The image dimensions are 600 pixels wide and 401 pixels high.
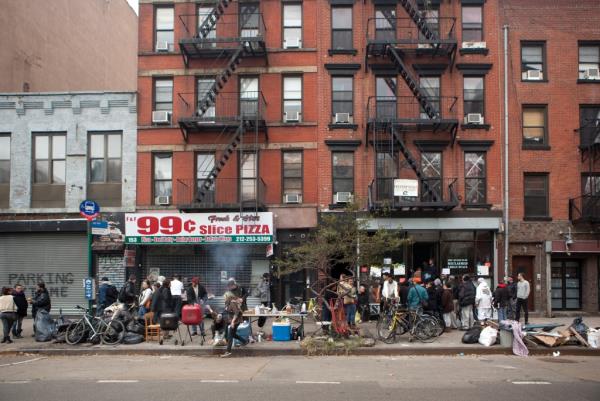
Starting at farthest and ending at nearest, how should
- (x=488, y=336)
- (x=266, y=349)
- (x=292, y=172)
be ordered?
(x=292, y=172) < (x=488, y=336) < (x=266, y=349)

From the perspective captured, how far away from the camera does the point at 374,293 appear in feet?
73.0

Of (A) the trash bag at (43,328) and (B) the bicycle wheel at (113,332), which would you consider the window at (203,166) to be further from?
(A) the trash bag at (43,328)

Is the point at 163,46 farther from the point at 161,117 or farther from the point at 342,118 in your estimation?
the point at 342,118

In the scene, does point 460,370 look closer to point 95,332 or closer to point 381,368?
point 381,368

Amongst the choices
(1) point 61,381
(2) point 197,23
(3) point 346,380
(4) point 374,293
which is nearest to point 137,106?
(2) point 197,23

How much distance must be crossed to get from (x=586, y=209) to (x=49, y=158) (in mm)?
21394

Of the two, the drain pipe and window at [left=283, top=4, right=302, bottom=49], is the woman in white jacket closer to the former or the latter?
the drain pipe

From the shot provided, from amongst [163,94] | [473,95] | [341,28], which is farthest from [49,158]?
[473,95]

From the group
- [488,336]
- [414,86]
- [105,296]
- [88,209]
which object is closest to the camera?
[488,336]

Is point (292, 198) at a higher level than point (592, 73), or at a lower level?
lower

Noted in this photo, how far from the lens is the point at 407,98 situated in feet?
78.9

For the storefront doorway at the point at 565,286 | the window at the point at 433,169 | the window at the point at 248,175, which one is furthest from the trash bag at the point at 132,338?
the storefront doorway at the point at 565,286

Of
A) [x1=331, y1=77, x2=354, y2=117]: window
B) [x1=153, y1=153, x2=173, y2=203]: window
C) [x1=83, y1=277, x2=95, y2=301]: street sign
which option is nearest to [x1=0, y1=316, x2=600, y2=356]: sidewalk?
[x1=83, y1=277, x2=95, y2=301]: street sign

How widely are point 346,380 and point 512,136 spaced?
15.8 metres
